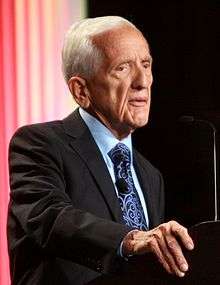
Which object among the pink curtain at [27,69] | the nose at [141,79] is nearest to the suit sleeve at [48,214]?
the nose at [141,79]

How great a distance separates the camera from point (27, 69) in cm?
261

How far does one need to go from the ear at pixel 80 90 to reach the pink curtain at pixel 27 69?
4.07 feet

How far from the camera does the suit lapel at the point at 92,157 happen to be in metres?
1.21

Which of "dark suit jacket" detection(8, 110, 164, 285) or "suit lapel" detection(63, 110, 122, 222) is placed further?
"suit lapel" detection(63, 110, 122, 222)

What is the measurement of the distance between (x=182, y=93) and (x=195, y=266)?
2.06 meters

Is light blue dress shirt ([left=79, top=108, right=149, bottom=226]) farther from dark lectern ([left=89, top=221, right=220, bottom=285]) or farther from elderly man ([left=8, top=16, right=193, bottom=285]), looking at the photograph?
dark lectern ([left=89, top=221, right=220, bottom=285])

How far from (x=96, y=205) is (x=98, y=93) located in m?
0.26

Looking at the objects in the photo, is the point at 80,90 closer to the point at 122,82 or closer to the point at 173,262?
the point at 122,82

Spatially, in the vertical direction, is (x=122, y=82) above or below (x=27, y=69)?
above

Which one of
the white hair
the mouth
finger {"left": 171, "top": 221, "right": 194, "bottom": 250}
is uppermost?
the white hair

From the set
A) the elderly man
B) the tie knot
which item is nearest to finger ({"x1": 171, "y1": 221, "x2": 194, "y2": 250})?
the elderly man

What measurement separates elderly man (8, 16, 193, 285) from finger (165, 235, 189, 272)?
0.12 metres

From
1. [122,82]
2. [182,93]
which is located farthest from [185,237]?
[182,93]

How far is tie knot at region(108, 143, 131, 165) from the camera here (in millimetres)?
1309
